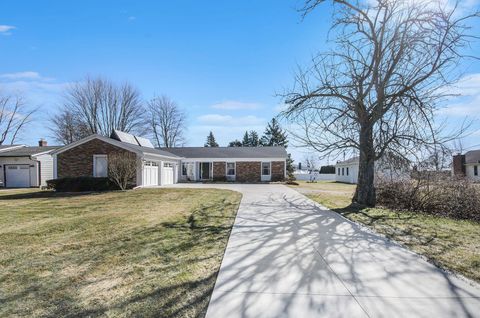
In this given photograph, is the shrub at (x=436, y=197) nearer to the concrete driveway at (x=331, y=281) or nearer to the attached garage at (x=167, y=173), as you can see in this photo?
the concrete driveway at (x=331, y=281)

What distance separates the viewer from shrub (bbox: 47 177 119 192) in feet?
62.6

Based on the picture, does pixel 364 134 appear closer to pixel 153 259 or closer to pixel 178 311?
pixel 153 259

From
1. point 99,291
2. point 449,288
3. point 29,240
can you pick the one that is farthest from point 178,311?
point 29,240

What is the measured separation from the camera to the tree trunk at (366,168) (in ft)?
39.3

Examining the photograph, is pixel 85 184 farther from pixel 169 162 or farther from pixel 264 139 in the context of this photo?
pixel 264 139

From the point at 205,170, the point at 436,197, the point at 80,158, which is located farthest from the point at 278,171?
the point at 436,197

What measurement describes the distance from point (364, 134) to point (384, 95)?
64.1 inches

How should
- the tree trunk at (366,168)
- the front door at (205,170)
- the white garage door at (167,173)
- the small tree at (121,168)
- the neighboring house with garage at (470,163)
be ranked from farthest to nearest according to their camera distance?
1. the neighboring house with garage at (470,163)
2. the front door at (205,170)
3. the white garage door at (167,173)
4. the small tree at (121,168)
5. the tree trunk at (366,168)

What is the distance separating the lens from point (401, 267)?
4.64 meters

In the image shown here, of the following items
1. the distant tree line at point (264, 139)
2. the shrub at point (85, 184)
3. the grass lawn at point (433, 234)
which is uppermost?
the distant tree line at point (264, 139)

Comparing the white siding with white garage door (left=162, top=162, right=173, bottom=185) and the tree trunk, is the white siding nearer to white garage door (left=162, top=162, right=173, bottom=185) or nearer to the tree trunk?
white garage door (left=162, top=162, right=173, bottom=185)

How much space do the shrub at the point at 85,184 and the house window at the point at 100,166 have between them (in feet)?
5.98

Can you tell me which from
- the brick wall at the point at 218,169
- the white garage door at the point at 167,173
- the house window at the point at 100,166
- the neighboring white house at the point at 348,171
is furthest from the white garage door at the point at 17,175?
the neighboring white house at the point at 348,171

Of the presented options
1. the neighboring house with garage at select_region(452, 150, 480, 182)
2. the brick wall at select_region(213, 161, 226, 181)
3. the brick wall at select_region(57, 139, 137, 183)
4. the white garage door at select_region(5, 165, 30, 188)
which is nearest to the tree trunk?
the brick wall at select_region(57, 139, 137, 183)
